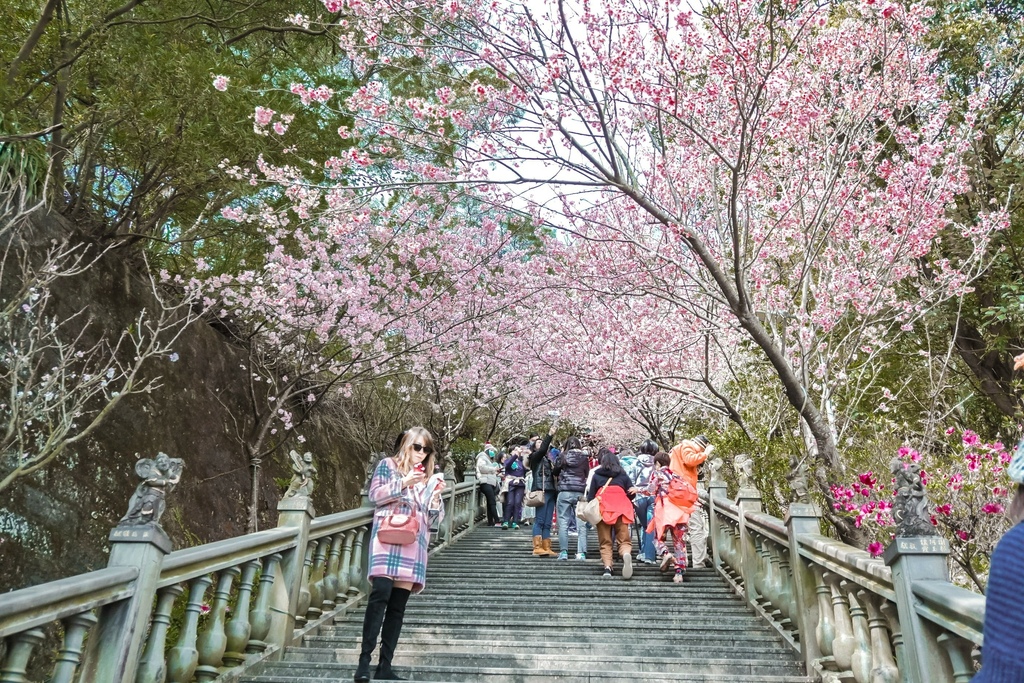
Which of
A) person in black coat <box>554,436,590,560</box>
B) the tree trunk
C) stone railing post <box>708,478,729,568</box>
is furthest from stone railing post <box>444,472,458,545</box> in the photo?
the tree trunk

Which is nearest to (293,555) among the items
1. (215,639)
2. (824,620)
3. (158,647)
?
(215,639)

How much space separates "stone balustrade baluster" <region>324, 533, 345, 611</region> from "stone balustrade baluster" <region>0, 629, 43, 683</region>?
3532 millimetres

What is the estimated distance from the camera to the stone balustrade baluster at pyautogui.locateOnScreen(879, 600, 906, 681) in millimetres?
3416

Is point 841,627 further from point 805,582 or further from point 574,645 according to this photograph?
point 574,645

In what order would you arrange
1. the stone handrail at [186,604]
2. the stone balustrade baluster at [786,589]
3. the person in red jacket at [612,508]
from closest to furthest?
the stone handrail at [186,604], the stone balustrade baluster at [786,589], the person in red jacket at [612,508]

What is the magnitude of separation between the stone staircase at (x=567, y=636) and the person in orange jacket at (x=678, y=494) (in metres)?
0.40

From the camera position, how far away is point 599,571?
860 cm

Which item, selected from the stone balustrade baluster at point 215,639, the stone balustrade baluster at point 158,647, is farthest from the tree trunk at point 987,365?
the stone balustrade baluster at point 158,647

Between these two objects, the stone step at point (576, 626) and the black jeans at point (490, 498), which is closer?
the stone step at point (576, 626)

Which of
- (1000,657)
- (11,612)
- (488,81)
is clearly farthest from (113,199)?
(1000,657)

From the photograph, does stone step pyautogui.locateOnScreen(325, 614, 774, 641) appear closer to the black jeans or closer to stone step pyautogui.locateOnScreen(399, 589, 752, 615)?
stone step pyautogui.locateOnScreen(399, 589, 752, 615)

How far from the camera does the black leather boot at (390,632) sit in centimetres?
430

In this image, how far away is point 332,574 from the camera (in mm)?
6145

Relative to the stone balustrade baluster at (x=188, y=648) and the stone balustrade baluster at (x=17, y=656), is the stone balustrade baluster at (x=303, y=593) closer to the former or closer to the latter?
the stone balustrade baluster at (x=188, y=648)
